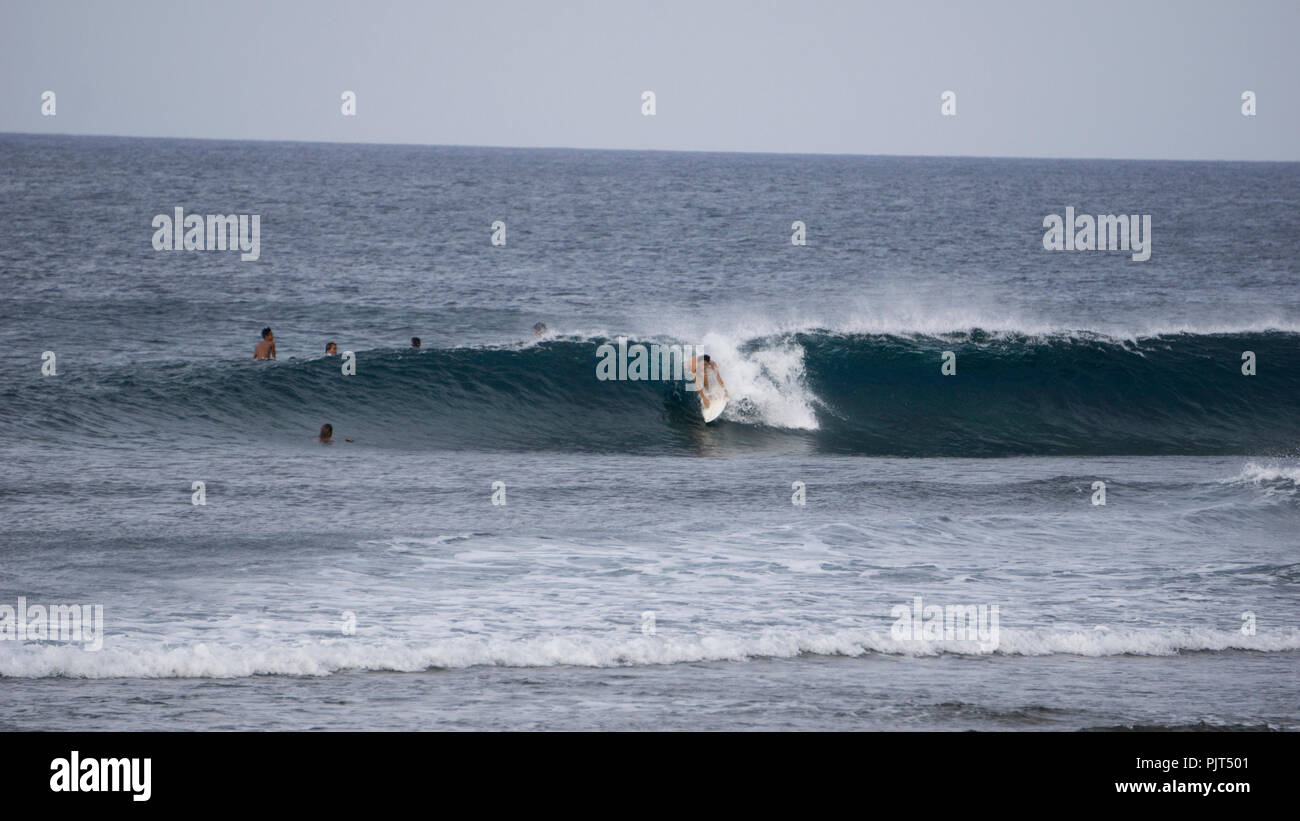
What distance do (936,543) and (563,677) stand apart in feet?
20.3

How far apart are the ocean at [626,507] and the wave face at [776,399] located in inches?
4.1

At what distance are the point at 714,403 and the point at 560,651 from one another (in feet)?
44.1

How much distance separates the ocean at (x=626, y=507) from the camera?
8969 millimetres

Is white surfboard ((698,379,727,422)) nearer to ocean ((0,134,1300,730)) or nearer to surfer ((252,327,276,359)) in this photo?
ocean ((0,134,1300,730))

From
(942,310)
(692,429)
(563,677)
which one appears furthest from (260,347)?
(942,310)

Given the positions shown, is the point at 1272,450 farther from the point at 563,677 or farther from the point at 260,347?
the point at 260,347

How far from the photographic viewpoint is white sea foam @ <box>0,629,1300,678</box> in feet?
30.0

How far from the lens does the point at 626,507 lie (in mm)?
15609
